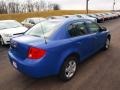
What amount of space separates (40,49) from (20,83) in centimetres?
128

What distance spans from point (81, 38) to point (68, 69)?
97 centimetres

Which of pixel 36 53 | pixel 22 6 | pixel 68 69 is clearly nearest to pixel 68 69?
pixel 68 69

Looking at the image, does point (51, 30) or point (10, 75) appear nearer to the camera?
point (51, 30)

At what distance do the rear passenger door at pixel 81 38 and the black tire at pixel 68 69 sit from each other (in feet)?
1.09

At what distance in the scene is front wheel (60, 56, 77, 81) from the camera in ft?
13.8

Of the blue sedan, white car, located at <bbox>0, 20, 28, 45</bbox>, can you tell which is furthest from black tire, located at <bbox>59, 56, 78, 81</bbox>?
white car, located at <bbox>0, 20, 28, 45</bbox>

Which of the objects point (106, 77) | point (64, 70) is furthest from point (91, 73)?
point (64, 70)

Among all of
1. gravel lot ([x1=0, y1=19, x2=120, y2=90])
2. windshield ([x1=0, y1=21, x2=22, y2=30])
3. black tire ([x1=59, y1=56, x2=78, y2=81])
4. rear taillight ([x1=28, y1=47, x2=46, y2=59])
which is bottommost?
gravel lot ([x1=0, y1=19, x2=120, y2=90])

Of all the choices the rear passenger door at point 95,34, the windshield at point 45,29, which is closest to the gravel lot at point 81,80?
the rear passenger door at point 95,34

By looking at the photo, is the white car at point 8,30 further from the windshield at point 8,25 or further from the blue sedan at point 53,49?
the blue sedan at point 53,49

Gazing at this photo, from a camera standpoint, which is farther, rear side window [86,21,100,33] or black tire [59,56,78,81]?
rear side window [86,21,100,33]

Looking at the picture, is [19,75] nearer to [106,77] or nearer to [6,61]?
[6,61]

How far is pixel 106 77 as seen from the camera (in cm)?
454

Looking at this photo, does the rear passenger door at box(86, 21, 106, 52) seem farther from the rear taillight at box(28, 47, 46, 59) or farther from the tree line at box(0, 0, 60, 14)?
the tree line at box(0, 0, 60, 14)
